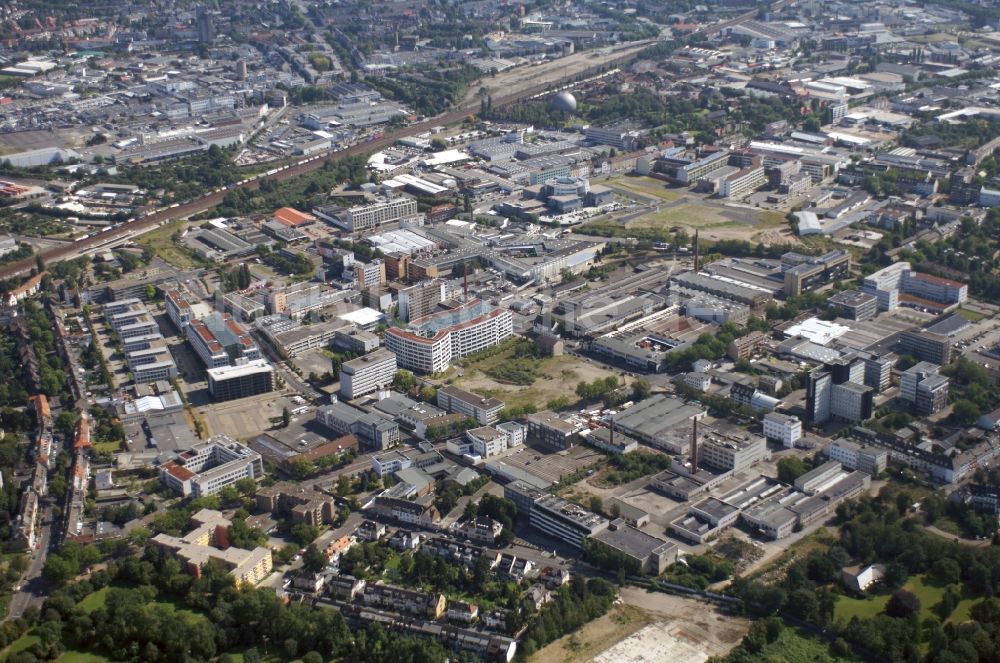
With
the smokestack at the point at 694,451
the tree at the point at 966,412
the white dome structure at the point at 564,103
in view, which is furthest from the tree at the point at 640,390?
the white dome structure at the point at 564,103

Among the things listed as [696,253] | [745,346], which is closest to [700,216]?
[696,253]

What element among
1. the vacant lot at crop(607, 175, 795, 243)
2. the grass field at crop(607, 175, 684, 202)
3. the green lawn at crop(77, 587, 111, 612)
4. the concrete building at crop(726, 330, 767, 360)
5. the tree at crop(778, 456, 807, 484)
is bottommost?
the green lawn at crop(77, 587, 111, 612)

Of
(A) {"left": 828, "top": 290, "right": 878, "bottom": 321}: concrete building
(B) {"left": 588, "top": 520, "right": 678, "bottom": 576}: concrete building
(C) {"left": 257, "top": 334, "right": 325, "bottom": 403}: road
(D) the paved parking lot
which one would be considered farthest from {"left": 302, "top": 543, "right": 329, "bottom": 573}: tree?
(A) {"left": 828, "top": 290, "right": 878, "bottom": 321}: concrete building

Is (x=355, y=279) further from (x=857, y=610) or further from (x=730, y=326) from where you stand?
(x=857, y=610)

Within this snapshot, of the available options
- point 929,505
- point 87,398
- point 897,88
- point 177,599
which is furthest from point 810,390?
point 897,88

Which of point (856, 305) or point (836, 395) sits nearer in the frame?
point (836, 395)

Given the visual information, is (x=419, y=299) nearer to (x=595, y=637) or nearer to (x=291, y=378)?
(x=291, y=378)

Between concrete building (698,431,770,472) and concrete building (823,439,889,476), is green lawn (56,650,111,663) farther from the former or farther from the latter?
concrete building (823,439,889,476)
